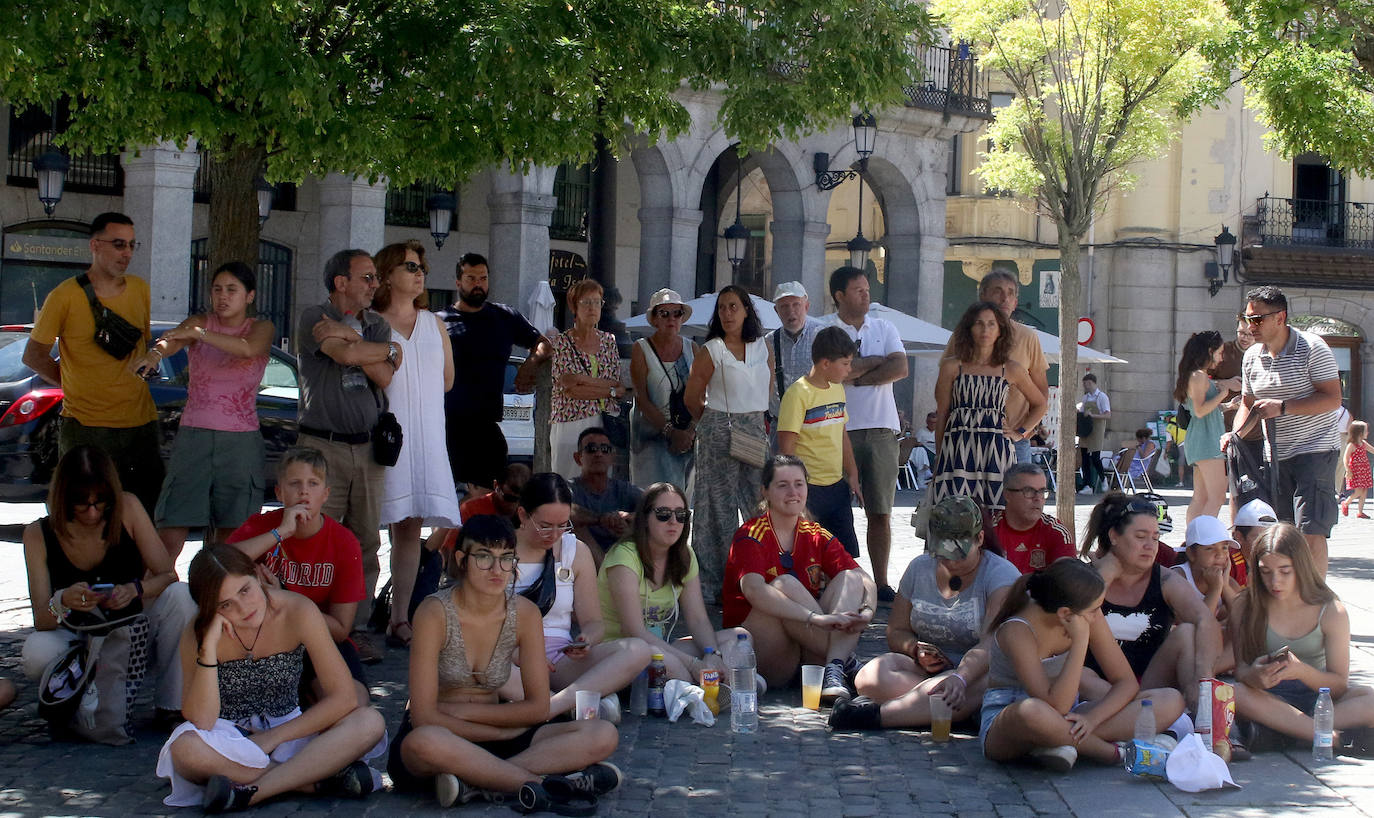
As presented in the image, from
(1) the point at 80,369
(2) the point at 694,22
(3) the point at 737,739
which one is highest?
(2) the point at 694,22

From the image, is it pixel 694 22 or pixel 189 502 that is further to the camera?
pixel 694 22

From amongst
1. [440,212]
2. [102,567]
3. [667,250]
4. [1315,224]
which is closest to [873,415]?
[102,567]

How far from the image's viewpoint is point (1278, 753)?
6.35 metres

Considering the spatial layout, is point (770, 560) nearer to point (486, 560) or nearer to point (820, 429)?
point (820, 429)

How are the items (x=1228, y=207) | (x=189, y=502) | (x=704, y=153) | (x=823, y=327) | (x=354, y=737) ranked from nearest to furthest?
(x=354, y=737) < (x=189, y=502) < (x=823, y=327) < (x=704, y=153) < (x=1228, y=207)

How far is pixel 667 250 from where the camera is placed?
23.6 meters

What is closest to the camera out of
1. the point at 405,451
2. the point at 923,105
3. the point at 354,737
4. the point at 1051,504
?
the point at 354,737

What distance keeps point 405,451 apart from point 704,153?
16579 mm

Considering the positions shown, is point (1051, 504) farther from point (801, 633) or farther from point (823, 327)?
point (801, 633)

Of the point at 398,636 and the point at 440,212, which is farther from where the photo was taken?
the point at 440,212

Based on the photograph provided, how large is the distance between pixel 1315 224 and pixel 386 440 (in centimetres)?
3067

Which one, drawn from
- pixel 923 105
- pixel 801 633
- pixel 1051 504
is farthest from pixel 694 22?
pixel 923 105

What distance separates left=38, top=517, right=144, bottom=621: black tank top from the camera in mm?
6289

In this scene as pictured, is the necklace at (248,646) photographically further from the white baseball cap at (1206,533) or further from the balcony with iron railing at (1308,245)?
the balcony with iron railing at (1308,245)
